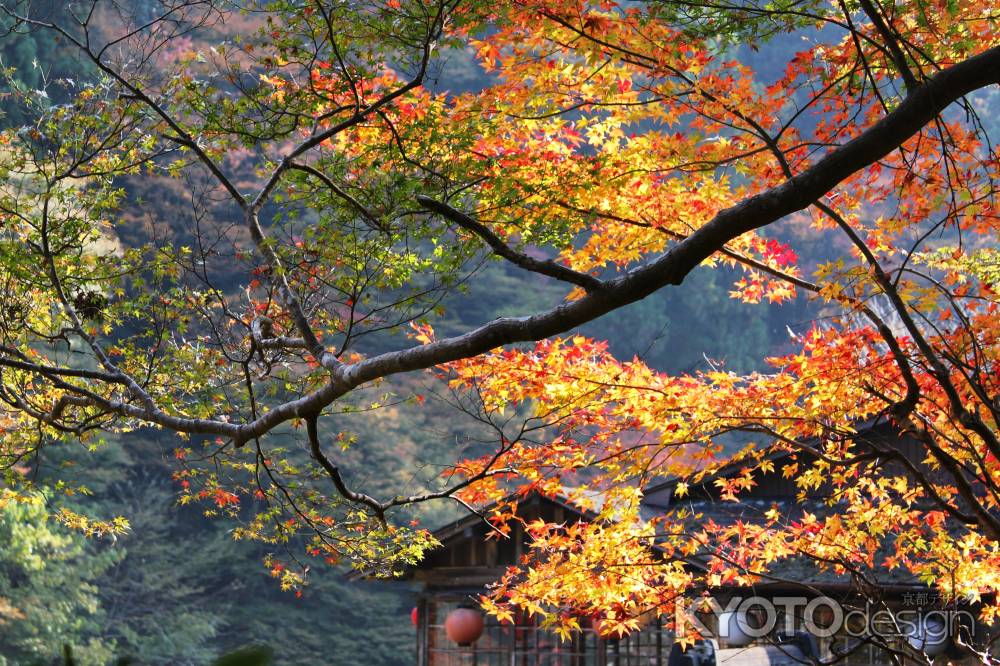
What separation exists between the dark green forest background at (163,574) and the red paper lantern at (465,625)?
691cm

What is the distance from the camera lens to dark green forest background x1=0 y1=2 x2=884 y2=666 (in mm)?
17250

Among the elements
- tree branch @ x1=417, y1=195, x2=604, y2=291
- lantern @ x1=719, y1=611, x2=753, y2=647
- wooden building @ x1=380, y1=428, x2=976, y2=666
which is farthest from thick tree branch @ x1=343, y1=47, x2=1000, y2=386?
wooden building @ x1=380, y1=428, x2=976, y2=666

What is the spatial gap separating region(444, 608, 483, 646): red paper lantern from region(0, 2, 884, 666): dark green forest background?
22.7 feet

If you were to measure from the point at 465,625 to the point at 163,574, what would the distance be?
12.3 meters

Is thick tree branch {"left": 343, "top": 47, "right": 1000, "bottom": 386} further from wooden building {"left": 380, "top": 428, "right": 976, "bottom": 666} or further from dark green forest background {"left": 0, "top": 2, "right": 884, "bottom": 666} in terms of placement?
dark green forest background {"left": 0, "top": 2, "right": 884, "bottom": 666}

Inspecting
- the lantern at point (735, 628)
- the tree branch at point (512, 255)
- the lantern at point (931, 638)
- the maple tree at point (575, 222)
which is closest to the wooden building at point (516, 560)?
the lantern at point (735, 628)

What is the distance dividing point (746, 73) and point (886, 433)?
7256mm

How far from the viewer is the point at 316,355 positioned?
521 centimetres

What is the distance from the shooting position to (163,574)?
69.2ft

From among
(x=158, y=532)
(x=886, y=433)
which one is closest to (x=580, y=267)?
(x=886, y=433)

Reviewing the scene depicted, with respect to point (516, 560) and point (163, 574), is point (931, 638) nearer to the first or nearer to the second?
point (516, 560)

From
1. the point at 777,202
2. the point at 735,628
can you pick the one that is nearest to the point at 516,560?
the point at 735,628

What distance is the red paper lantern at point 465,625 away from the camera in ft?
36.3

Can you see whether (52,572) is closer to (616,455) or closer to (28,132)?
(28,132)
